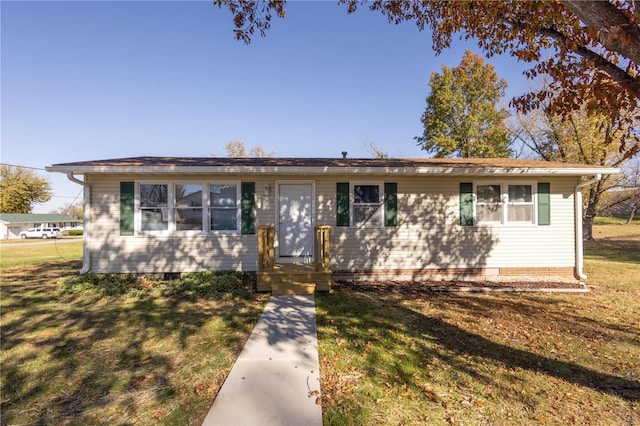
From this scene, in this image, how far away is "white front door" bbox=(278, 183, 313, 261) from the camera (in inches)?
301

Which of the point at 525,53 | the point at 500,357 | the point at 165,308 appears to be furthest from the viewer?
the point at 165,308

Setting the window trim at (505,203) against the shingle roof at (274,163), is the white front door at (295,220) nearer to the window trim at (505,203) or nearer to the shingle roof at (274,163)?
the shingle roof at (274,163)

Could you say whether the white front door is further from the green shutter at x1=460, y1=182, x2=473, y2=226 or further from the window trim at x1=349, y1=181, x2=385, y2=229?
the green shutter at x1=460, y1=182, x2=473, y2=226

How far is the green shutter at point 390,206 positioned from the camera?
7.49 m

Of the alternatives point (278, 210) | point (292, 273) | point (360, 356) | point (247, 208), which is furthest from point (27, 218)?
point (360, 356)

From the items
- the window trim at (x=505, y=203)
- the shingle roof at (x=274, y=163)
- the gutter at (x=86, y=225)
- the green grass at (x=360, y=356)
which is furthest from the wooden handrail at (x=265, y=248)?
the window trim at (x=505, y=203)

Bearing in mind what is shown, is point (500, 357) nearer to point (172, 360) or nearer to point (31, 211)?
point (172, 360)

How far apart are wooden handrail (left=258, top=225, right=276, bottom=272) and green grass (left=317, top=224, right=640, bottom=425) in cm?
164

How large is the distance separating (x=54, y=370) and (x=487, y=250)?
8697mm

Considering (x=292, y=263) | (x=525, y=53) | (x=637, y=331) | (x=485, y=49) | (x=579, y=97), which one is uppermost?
(x=485, y=49)

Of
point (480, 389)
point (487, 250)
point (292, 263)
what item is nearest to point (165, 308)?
point (292, 263)

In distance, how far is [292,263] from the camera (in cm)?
737

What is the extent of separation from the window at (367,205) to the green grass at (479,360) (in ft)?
7.06

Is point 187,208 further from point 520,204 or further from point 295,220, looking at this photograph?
point 520,204
